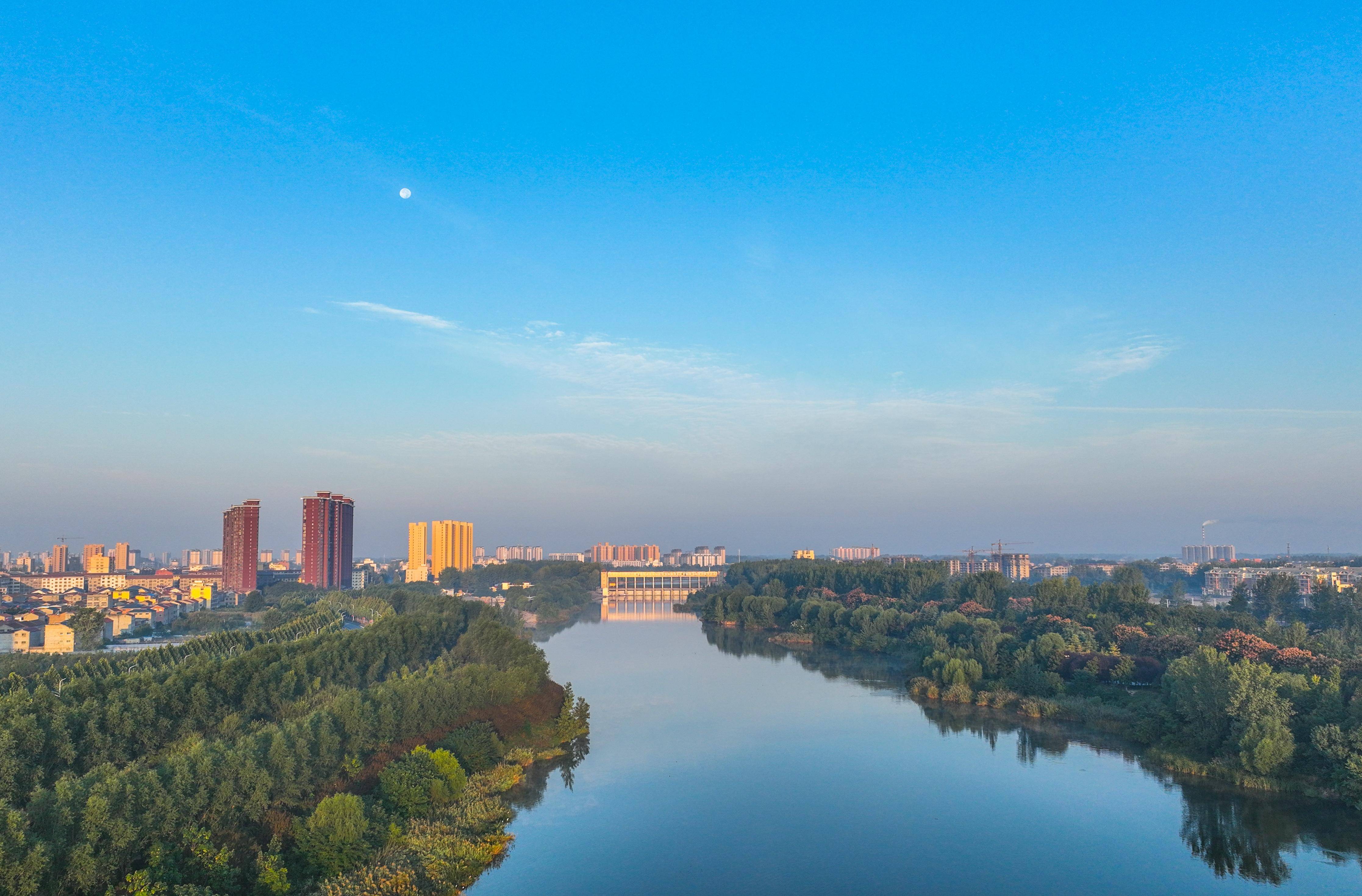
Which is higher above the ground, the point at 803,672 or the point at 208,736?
the point at 208,736

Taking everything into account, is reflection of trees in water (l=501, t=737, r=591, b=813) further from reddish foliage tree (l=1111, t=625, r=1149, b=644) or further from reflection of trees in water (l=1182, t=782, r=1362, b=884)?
reddish foliage tree (l=1111, t=625, r=1149, b=644)

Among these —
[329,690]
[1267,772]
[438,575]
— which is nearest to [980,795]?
[1267,772]

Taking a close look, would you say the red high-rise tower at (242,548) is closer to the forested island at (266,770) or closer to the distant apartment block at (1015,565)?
the forested island at (266,770)

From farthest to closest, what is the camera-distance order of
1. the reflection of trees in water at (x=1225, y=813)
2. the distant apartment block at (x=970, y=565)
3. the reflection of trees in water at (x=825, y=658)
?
the distant apartment block at (x=970, y=565) → the reflection of trees in water at (x=825, y=658) → the reflection of trees in water at (x=1225, y=813)

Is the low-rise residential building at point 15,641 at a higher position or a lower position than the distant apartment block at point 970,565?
higher

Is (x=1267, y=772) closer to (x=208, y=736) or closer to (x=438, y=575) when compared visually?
(x=208, y=736)

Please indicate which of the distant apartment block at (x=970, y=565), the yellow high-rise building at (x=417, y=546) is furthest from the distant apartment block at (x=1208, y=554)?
the yellow high-rise building at (x=417, y=546)

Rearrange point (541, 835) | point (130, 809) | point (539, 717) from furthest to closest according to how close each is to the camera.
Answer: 1. point (539, 717)
2. point (541, 835)
3. point (130, 809)

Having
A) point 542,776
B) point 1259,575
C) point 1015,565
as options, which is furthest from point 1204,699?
Answer: point 1015,565
